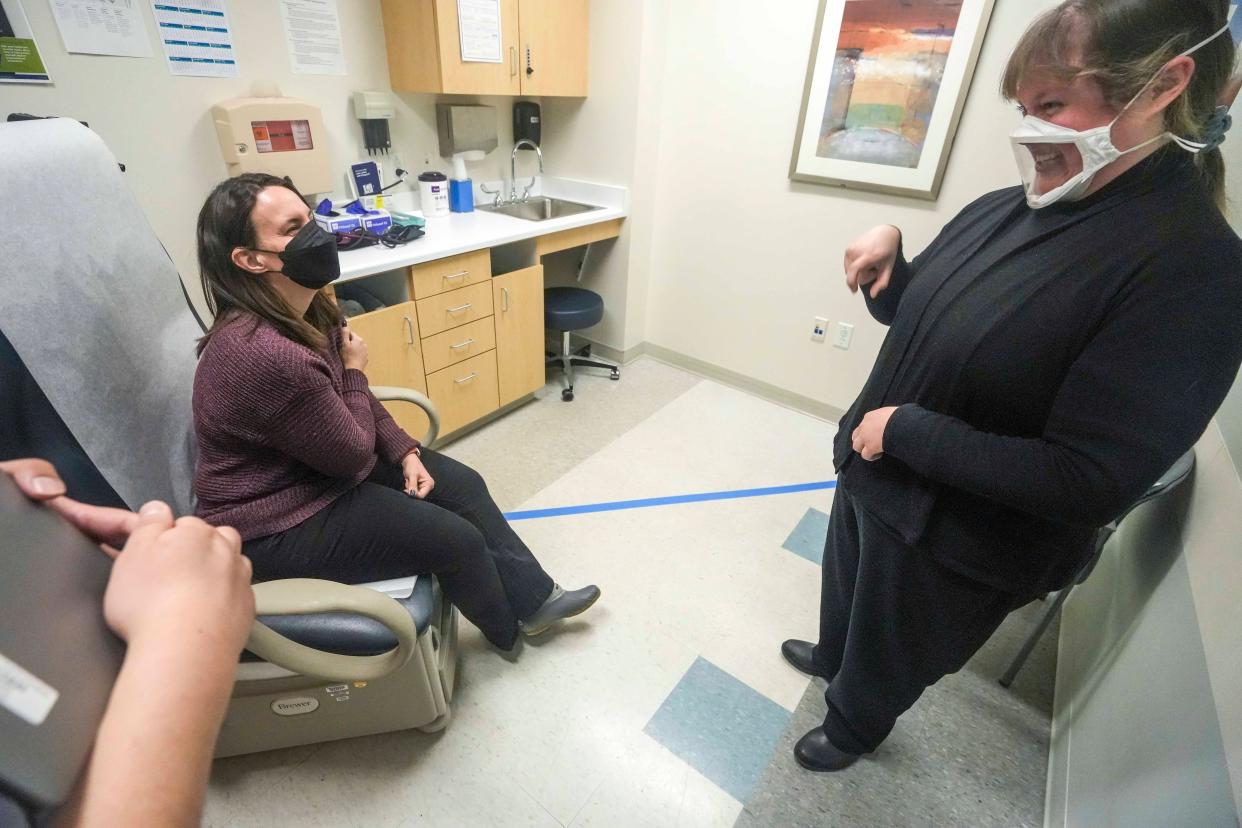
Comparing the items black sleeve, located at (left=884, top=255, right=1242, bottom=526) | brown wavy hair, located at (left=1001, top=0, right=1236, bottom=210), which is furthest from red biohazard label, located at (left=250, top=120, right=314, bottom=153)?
black sleeve, located at (left=884, top=255, right=1242, bottom=526)

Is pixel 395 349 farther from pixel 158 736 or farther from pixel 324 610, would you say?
pixel 158 736

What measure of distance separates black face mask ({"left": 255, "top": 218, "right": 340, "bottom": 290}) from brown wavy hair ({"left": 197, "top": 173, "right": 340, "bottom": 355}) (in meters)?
0.05

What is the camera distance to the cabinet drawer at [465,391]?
221 centimetres

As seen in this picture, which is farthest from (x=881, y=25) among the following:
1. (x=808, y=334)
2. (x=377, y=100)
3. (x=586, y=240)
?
(x=377, y=100)

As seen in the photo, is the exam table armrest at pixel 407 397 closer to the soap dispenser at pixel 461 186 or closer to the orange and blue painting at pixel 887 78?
the soap dispenser at pixel 461 186

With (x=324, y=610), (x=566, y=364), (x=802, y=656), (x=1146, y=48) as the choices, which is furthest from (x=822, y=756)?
(x=566, y=364)

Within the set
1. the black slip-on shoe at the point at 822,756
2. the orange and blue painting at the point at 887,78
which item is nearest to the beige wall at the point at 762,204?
the orange and blue painting at the point at 887,78

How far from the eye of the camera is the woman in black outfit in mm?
639

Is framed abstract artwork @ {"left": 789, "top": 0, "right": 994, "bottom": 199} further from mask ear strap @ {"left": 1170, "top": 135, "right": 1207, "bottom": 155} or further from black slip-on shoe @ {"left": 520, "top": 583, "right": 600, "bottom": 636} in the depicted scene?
black slip-on shoe @ {"left": 520, "top": 583, "right": 600, "bottom": 636}

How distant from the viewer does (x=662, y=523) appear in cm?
199

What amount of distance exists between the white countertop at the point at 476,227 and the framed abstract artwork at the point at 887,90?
915 millimetres

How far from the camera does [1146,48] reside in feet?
2.11

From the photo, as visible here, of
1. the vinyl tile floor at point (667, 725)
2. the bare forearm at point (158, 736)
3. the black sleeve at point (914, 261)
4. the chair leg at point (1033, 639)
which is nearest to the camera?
the bare forearm at point (158, 736)

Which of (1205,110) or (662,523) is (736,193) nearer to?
(662,523)
